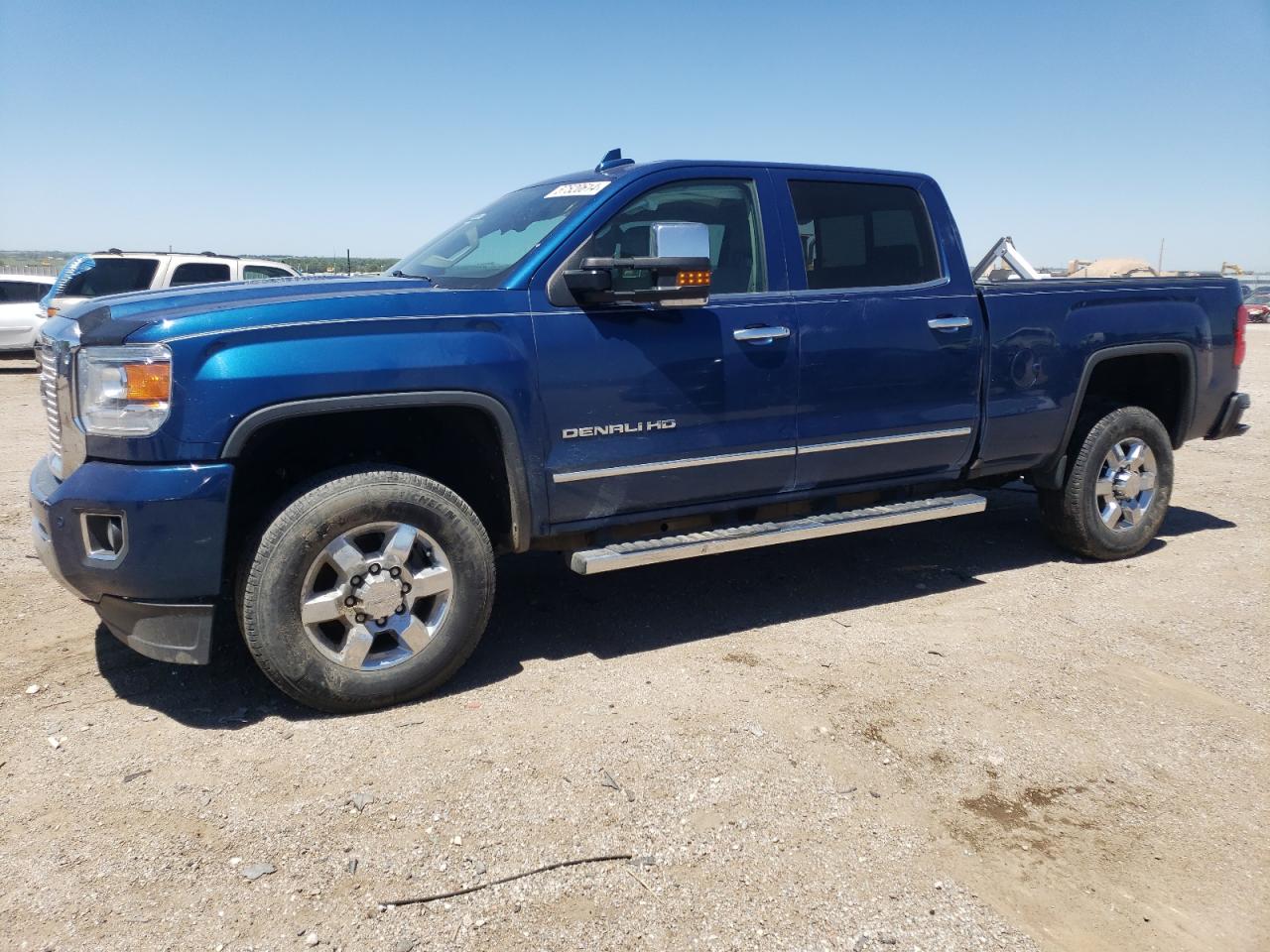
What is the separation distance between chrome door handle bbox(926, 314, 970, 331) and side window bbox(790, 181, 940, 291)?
0.81ft

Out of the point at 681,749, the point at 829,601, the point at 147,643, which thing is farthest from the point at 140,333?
the point at 829,601

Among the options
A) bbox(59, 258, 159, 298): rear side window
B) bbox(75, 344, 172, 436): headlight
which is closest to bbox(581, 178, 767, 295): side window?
bbox(75, 344, 172, 436): headlight

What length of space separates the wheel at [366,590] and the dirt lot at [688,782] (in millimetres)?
196

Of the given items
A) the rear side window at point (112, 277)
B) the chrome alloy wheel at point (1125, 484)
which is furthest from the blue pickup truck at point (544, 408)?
the rear side window at point (112, 277)

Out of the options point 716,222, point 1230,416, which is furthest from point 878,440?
point 1230,416

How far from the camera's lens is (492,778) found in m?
3.07

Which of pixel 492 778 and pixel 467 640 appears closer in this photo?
pixel 492 778

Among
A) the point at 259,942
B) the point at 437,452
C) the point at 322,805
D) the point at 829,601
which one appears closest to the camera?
the point at 259,942

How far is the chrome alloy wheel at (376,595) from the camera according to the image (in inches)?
132

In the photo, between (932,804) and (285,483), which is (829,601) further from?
(285,483)

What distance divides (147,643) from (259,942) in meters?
1.38

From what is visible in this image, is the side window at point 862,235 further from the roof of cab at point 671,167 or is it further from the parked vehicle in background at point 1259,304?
the parked vehicle in background at point 1259,304

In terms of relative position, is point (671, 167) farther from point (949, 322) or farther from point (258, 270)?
point (258, 270)

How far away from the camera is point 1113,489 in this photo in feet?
17.7
